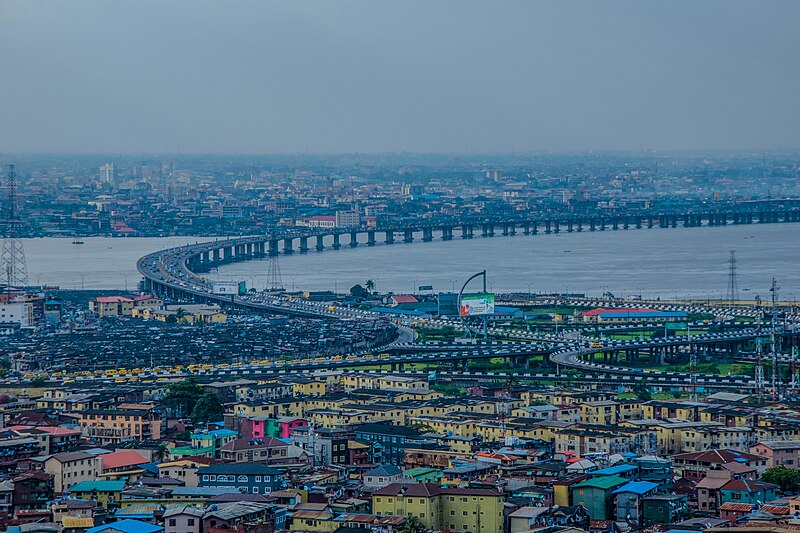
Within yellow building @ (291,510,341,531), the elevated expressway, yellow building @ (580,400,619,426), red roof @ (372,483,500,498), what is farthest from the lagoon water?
yellow building @ (291,510,341,531)

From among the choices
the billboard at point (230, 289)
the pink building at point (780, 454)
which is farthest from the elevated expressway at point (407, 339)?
the pink building at point (780, 454)

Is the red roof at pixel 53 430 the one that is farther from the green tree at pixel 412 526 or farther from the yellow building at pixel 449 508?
the green tree at pixel 412 526

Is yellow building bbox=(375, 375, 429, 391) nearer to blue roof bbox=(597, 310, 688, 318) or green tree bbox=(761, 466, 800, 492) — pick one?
green tree bbox=(761, 466, 800, 492)

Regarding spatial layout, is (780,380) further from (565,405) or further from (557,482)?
(557,482)

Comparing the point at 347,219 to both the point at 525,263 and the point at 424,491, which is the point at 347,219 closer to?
the point at 525,263

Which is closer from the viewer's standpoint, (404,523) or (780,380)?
(404,523)

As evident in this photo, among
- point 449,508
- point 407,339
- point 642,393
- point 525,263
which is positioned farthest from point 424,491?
point 525,263

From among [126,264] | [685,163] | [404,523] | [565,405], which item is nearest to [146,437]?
[565,405]
